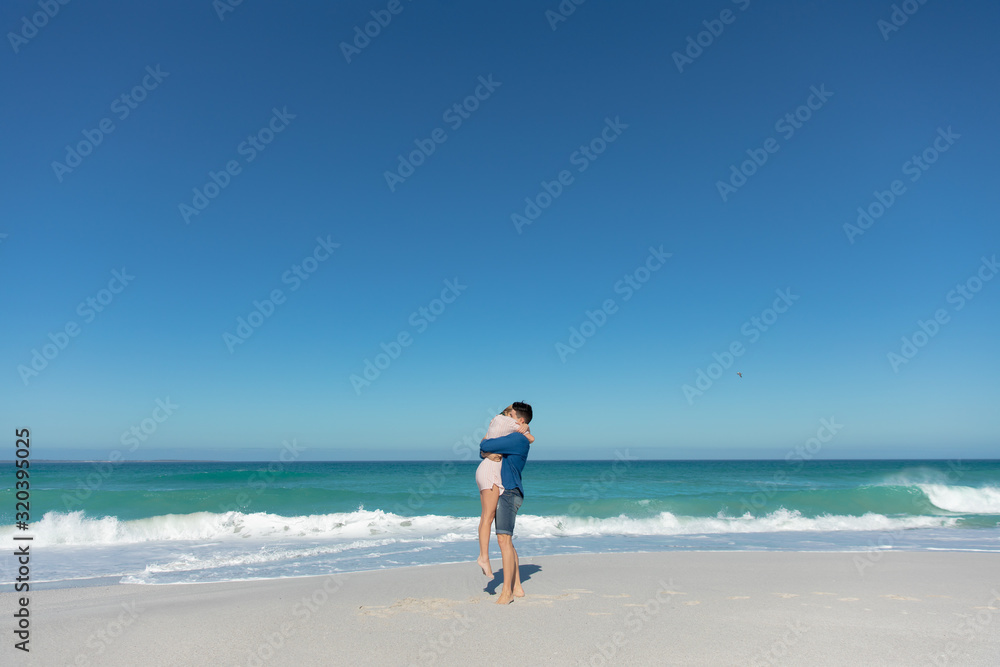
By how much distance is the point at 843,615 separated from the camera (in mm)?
5547

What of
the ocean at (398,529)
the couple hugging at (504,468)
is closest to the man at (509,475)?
the couple hugging at (504,468)

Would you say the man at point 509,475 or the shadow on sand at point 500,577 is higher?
the man at point 509,475

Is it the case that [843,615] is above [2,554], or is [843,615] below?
above

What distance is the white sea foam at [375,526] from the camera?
13055mm

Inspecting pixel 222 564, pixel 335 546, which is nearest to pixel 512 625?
pixel 222 564

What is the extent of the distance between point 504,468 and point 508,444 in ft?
0.81

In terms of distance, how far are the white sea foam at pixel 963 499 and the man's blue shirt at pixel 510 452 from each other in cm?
2416

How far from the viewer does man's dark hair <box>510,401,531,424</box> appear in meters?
5.79

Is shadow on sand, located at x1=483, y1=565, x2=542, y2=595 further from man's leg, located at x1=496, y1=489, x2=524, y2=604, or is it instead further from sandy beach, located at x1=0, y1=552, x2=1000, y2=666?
man's leg, located at x1=496, y1=489, x2=524, y2=604

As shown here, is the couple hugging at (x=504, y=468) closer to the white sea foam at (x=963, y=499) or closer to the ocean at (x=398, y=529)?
the ocean at (x=398, y=529)

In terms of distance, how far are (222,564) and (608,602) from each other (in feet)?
21.1

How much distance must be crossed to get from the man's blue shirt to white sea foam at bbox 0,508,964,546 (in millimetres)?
6996

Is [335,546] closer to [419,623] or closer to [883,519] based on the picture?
[419,623]

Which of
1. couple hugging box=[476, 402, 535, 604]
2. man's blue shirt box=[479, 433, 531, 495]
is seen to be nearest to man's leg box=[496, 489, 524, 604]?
couple hugging box=[476, 402, 535, 604]
